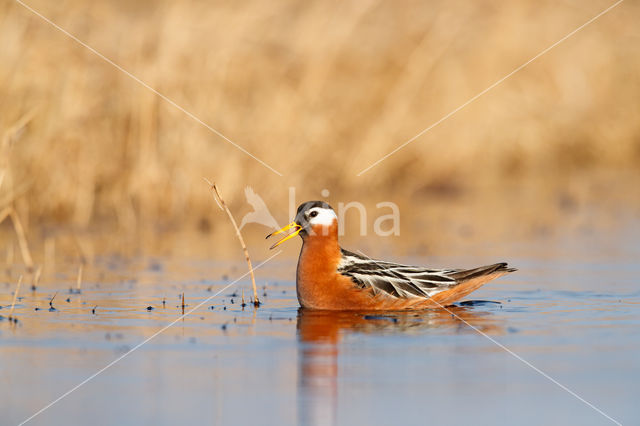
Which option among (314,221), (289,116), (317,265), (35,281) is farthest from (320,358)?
(289,116)

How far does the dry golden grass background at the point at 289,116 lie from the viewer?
52.7 ft

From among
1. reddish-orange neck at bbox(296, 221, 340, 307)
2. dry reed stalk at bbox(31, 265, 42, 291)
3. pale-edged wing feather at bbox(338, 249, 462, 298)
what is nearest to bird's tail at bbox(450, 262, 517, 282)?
pale-edged wing feather at bbox(338, 249, 462, 298)

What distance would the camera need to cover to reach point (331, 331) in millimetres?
9227

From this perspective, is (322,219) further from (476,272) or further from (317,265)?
(476,272)

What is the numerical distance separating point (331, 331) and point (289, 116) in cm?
888

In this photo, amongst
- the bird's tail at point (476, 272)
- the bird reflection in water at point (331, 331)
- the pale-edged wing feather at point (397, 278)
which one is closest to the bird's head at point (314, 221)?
the pale-edged wing feather at point (397, 278)

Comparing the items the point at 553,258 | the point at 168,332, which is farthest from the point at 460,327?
the point at 553,258

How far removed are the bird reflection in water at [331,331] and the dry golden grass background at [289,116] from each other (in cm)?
454

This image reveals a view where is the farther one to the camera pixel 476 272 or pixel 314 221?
pixel 314 221

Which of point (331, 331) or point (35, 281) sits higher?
point (35, 281)

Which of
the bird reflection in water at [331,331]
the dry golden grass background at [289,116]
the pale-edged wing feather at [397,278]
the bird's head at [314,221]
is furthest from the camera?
the dry golden grass background at [289,116]

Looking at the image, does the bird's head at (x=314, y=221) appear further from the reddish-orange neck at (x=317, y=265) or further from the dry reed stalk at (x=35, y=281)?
the dry reed stalk at (x=35, y=281)

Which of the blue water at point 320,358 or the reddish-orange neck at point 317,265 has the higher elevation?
the reddish-orange neck at point 317,265

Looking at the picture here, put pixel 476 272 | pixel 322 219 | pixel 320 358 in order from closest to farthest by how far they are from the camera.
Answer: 1. pixel 320 358
2. pixel 476 272
3. pixel 322 219
